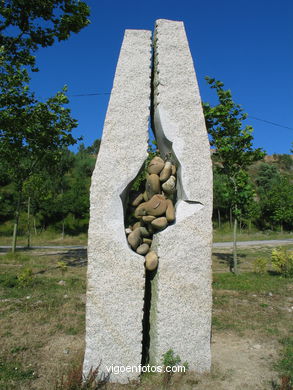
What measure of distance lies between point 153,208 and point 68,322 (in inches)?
107

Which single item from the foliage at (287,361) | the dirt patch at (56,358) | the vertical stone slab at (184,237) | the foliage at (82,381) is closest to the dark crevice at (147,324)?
the vertical stone slab at (184,237)

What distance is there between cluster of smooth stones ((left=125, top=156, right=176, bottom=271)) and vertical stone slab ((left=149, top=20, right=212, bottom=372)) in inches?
4.5

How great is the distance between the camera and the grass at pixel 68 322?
3.18 metres

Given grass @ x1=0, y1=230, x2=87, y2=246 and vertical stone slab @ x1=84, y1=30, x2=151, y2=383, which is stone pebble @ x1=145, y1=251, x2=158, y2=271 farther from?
grass @ x1=0, y1=230, x2=87, y2=246

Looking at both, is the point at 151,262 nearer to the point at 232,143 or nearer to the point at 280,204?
the point at 232,143

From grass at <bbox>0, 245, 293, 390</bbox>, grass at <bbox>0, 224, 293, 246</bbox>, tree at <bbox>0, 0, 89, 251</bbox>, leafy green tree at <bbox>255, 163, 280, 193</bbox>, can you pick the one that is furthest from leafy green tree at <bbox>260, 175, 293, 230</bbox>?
tree at <bbox>0, 0, 89, 251</bbox>

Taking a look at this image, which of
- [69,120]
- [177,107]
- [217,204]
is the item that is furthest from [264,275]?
[217,204]

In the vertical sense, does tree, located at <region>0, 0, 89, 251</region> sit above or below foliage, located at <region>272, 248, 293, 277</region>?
above

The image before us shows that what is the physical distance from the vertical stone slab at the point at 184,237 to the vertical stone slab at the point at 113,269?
11.0 inches

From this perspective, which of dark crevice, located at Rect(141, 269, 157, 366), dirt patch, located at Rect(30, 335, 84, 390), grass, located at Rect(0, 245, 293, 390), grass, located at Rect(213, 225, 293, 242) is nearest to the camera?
dirt patch, located at Rect(30, 335, 84, 390)

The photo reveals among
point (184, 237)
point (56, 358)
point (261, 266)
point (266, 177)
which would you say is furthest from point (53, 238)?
point (266, 177)


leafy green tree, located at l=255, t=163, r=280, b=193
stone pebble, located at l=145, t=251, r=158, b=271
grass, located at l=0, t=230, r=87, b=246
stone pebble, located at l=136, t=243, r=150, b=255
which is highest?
leafy green tree, located at l=255, t=163, r=280, b=193

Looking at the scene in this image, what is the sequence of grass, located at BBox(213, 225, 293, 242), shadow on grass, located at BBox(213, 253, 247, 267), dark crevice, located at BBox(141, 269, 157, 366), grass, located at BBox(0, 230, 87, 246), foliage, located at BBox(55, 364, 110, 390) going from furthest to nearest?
grass, located at BBox(213, 225, 293, 242) → grass, located at BBox(0, 230, 87, 246) → shadow on grass, located at BBox(213, 253, 247, 267) → dark crevice, located at BBox(141, 269, 157, 366) → foliage, located at BBox(55, 364, 110, 390)

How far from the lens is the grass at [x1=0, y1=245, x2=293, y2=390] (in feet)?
10.4
